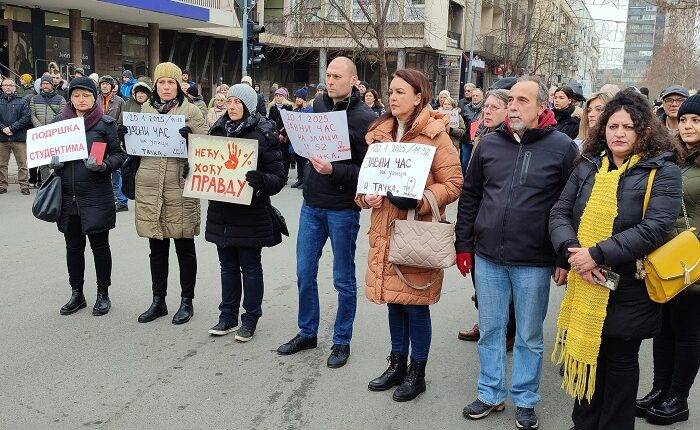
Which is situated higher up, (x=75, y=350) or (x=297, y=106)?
(x=297, y=106)

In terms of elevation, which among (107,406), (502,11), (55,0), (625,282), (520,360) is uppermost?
(502,11)

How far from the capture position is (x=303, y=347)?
489 cm

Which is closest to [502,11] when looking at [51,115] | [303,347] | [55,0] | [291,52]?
[291,52]

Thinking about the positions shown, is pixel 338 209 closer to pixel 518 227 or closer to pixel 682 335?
pixel 518 227

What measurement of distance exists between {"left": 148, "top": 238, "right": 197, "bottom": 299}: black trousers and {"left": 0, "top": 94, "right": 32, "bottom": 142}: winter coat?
741cm

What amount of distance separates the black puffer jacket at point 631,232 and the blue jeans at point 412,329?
1069 millimetres

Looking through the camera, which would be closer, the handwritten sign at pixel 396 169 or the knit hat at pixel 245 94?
the handwritten sign at pixel 396 169

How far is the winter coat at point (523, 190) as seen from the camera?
3.54 metres

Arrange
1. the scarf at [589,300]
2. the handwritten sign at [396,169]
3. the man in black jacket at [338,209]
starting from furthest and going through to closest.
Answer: the man in black jacket at [338,209] < the handwritten sign at [396,169] < the scarf at [589,300]

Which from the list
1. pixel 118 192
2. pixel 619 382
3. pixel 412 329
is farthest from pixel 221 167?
pixel 118 192

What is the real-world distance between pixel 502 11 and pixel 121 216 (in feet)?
137

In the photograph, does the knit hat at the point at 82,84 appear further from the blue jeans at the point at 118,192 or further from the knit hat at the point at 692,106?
the blue jeans at the point at 118,192

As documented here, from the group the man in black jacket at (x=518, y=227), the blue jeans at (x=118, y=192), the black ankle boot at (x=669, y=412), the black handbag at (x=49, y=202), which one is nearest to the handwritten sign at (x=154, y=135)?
the black handbag at (x=49, y=202)

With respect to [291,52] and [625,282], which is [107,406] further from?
[291,52]
